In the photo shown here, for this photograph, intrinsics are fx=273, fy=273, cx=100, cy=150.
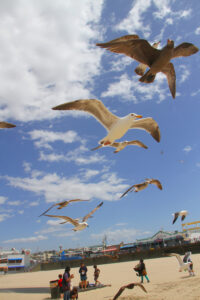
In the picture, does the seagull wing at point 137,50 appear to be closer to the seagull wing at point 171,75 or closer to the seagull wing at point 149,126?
the seagull wing at point 171,75

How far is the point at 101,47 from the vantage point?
167 inches

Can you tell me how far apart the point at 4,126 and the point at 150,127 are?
4.05 m

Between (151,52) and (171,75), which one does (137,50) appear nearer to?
(151,52)

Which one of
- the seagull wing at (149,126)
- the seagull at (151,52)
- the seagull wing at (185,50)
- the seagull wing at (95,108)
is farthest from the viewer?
the seagull wing at (149,126)

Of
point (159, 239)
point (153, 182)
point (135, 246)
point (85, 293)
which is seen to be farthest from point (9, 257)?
point (153, 182)

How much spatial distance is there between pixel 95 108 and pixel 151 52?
1.84 metres

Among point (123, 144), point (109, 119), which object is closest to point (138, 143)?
point (123, 144)

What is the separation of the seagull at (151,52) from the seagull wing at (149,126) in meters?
1.87

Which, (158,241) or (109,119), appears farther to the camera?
(158,241)

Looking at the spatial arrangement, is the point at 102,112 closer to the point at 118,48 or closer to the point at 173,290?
the point at 118,48

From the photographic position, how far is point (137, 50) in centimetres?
510

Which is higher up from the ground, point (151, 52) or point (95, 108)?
point (151, 52)

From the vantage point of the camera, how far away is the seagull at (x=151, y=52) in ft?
16.2

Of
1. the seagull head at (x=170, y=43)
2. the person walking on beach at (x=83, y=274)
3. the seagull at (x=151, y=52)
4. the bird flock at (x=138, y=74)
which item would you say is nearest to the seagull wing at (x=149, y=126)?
the bird flock at (x=138, y=74)
